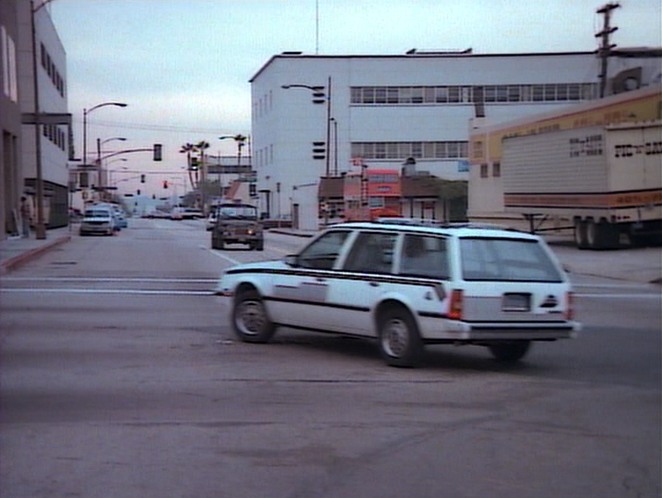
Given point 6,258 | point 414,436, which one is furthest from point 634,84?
point 414,436

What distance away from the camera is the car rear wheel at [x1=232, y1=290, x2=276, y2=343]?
46.5 ft

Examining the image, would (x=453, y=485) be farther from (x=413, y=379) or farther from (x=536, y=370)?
(x=536, y=370)

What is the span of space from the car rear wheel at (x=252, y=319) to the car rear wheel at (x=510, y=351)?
9.44ft

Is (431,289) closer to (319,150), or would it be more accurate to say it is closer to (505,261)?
(505,261)

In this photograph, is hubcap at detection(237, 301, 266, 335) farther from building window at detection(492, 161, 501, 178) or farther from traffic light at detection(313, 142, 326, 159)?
traffic light at detection(313, 142, 326, 159)

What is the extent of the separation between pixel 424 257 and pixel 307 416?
Result: 3211 millimetres

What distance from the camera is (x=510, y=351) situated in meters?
13.2

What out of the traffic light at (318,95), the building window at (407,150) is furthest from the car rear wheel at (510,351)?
the building window at (407,150)

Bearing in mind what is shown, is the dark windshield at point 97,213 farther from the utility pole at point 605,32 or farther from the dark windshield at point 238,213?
the utility pole at point 605,32

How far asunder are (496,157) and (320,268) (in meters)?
39.4

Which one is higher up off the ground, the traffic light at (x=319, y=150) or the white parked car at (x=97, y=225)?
the traffic light at (x=319, y=150)

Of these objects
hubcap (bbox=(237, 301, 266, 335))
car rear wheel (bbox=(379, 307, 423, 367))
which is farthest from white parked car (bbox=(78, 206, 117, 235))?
car rear wheel (bbox=(379, 307, 423, 367))

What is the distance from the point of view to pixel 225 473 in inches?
305

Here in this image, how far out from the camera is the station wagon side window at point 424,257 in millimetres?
12141
